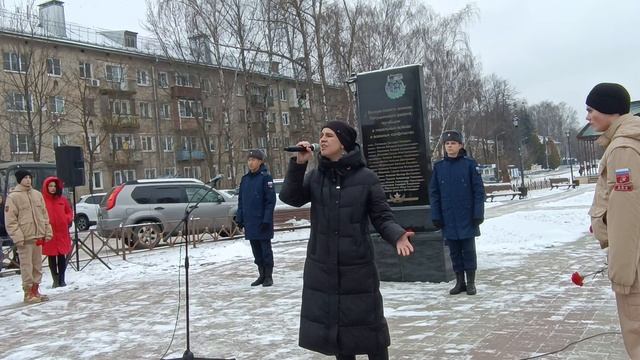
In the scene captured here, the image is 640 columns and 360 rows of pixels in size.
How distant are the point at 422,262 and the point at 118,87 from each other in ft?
129

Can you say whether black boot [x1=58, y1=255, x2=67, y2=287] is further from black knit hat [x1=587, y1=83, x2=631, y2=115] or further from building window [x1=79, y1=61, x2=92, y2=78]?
building window [x1=79, y1=61, x2=92, y2=78]

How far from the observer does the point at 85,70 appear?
135 ft

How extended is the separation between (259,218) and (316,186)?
15.7 feet

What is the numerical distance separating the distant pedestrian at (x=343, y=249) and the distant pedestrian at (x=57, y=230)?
6.94m

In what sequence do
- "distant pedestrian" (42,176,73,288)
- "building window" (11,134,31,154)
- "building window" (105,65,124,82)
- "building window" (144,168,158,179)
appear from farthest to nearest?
"building window" (144,168,158,179)
"building window" (105,65,124,82)
"building window" (11,134,31,154)
"distant pedestrian" (42,176,73,288)

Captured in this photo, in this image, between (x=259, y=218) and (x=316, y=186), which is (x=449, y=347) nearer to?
(x=316, y=186)

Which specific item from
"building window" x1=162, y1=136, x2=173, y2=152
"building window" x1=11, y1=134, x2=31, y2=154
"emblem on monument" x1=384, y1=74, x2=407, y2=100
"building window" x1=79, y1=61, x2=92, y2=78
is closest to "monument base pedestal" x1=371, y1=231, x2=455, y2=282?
"emblem on monument" x1=384, y1=74, x2=407, y2=100

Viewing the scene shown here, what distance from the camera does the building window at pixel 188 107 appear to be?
4331cm

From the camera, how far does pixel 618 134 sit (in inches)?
135

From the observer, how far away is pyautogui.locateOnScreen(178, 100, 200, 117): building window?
1705 inches

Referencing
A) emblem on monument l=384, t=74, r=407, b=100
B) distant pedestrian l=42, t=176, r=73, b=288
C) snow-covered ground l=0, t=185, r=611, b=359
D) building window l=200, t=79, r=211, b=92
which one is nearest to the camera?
snow-covered ground l=0, t=185, r=611, b=359

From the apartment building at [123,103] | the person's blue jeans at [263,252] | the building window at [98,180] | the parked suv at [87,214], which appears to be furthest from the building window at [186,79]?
the person's blue jeans at [263,252]

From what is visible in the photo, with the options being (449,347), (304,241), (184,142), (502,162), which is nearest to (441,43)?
(184,142)

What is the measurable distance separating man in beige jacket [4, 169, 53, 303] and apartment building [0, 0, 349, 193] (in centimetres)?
2112
